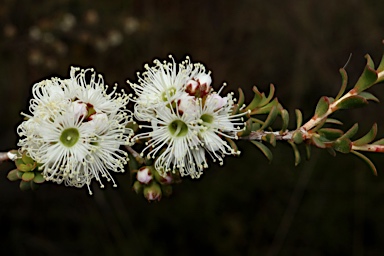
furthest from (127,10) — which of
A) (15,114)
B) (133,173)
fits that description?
(133,173)

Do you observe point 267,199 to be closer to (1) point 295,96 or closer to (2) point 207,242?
(2) point 207,242

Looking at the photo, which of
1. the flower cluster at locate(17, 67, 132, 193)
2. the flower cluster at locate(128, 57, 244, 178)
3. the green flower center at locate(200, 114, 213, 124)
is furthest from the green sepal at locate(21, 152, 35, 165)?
the green flower center at locate(200, 114, 213, 124)

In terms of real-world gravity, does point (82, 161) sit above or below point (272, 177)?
above

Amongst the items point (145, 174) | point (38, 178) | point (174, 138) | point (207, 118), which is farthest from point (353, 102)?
point (38, 178)

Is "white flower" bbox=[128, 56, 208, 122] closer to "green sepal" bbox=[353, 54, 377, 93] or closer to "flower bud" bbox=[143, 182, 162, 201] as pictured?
"flower bud" bbox=[143, 182, 162, 201]

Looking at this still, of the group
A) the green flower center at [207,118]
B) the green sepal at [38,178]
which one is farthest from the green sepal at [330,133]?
the green sepal at [38,178]

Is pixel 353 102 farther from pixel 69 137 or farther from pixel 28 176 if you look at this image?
pixel 28 176
